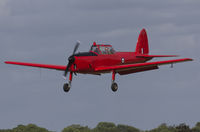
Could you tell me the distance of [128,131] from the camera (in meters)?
177

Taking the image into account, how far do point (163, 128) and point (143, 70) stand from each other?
10433cm

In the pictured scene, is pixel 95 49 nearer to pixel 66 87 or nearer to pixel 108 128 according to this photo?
pixel 66 87

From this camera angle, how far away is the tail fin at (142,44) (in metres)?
62.5

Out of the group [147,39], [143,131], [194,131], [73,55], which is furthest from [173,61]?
[143,131]

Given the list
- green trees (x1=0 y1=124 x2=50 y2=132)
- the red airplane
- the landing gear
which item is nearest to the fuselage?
the red airplane

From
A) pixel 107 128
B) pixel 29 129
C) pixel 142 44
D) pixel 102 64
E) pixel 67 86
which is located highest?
pixel 142 44

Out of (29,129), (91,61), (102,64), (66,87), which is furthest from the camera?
(29,129)

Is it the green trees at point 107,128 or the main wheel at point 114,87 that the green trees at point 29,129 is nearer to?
the green trees at point 107,128

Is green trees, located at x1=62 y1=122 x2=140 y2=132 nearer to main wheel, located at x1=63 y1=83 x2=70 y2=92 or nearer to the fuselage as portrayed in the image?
the fuselage

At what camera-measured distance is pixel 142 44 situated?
208 feet

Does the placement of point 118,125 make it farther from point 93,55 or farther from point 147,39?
point 93,55

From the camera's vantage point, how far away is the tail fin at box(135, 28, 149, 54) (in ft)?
205

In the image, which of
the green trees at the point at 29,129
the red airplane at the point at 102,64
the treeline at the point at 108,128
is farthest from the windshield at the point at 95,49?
the green trees at the point at 29,129

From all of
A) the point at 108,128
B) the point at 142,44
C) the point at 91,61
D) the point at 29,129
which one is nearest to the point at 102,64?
the point at 91,61
